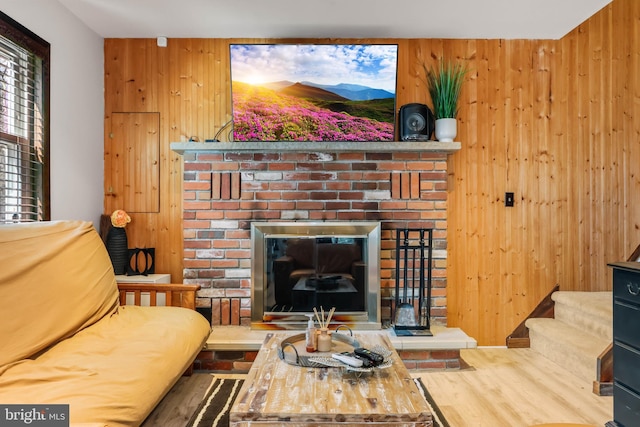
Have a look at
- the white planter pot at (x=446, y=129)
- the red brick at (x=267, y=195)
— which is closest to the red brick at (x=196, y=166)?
the red brick at (x=267, y=195)

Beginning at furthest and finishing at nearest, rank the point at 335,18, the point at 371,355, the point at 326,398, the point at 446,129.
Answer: the point at 446,129, the point at 335,18, the point at 371,355, the point at 326,398

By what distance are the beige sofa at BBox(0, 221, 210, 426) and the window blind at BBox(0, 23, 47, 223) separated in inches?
17.9

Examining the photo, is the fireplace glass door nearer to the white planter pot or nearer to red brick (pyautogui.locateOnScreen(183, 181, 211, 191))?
red brick (pyautogui.locateOnScreen(183, 181, 211, 191))

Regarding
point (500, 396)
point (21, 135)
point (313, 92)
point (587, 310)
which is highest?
point (313, 92)

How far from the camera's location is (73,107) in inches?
117

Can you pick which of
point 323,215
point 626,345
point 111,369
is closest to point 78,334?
point 111,369

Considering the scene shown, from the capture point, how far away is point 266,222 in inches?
124

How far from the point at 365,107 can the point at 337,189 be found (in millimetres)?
654

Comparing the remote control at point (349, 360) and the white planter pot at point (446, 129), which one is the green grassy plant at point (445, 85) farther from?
the remote control at point (349, 360)

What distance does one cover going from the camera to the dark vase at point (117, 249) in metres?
3.12

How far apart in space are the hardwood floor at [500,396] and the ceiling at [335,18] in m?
2.48

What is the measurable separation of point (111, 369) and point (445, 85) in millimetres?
2869

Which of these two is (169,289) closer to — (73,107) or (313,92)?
(73,107)

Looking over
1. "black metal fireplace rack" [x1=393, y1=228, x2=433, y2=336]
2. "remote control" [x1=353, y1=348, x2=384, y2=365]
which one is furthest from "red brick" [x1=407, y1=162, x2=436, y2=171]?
"remote control" [x1=353, y1=348, x2=384, y2=365]
